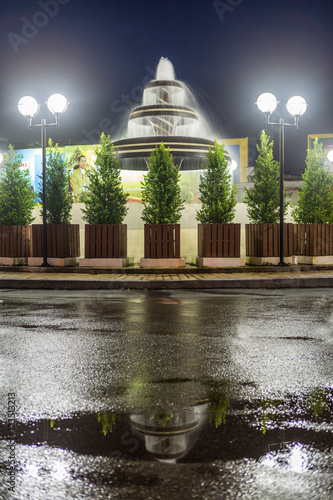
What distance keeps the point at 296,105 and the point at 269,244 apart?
517 cm

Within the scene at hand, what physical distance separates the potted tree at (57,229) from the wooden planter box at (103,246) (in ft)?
2.74

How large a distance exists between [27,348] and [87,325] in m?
1.77

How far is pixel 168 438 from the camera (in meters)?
3.25

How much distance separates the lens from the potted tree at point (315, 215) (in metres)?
20.3

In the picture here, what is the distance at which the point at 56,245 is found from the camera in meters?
19.0

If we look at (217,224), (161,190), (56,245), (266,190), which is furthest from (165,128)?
(56,245)

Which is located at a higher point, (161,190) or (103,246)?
(161,190)

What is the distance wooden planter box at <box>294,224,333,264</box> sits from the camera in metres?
20.2

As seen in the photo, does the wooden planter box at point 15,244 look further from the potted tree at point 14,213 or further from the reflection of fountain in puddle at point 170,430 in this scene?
the reflection of fountain in puddle at point 170,430

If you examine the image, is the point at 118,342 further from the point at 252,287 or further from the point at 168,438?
the point at 252,287

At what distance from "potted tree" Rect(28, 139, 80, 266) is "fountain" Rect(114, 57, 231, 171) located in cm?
487

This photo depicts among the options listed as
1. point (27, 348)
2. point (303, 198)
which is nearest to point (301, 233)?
point (303, 198)

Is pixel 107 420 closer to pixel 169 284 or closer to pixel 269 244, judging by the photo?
pixel 169 284

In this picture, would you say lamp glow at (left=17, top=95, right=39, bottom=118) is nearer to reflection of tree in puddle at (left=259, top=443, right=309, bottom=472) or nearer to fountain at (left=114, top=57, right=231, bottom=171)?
fountain at (left=114, top=57, right=231, bottom=171)
